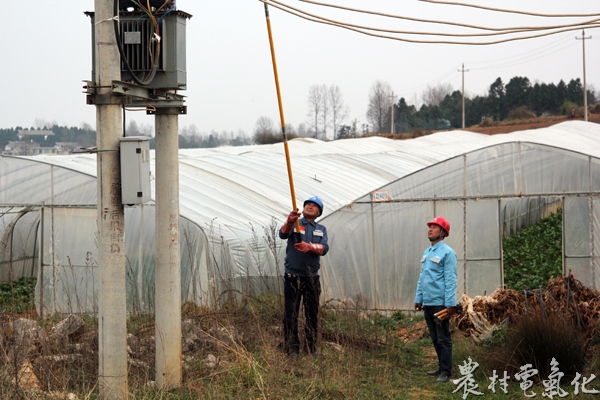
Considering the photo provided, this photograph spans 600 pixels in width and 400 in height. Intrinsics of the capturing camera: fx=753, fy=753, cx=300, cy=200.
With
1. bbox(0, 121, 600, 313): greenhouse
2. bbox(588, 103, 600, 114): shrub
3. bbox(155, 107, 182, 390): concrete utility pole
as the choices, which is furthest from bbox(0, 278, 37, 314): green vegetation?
bbox(588, 103, 600, 114): shrub

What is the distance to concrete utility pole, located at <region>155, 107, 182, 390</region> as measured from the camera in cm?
643

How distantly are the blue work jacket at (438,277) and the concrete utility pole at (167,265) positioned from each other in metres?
2.69

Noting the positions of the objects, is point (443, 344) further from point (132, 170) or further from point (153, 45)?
point (153, 45)

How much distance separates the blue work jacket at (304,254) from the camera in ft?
26.6

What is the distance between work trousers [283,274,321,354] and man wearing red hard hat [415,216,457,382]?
111 cm

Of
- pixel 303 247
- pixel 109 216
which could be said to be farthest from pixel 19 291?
pixel 109 216

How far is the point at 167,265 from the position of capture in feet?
21.0

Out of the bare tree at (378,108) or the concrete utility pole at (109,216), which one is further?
the bare tree at (378,108)

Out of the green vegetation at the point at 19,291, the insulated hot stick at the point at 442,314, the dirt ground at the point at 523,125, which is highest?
the dirt ground at the point at 523,125

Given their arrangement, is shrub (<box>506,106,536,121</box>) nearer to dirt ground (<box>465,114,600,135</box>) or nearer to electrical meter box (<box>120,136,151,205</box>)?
dirt ground (<box>465,114,600,135</box>)

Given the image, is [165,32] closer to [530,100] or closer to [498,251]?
[498,251]

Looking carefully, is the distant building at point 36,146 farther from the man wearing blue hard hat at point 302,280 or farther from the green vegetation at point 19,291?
the man wearing blue hard hat at point 302,280

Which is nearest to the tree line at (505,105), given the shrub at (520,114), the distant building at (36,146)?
the shrub at (520,114)

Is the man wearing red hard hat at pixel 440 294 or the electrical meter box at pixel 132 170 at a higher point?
the electrical meter box at pixel 132 170
